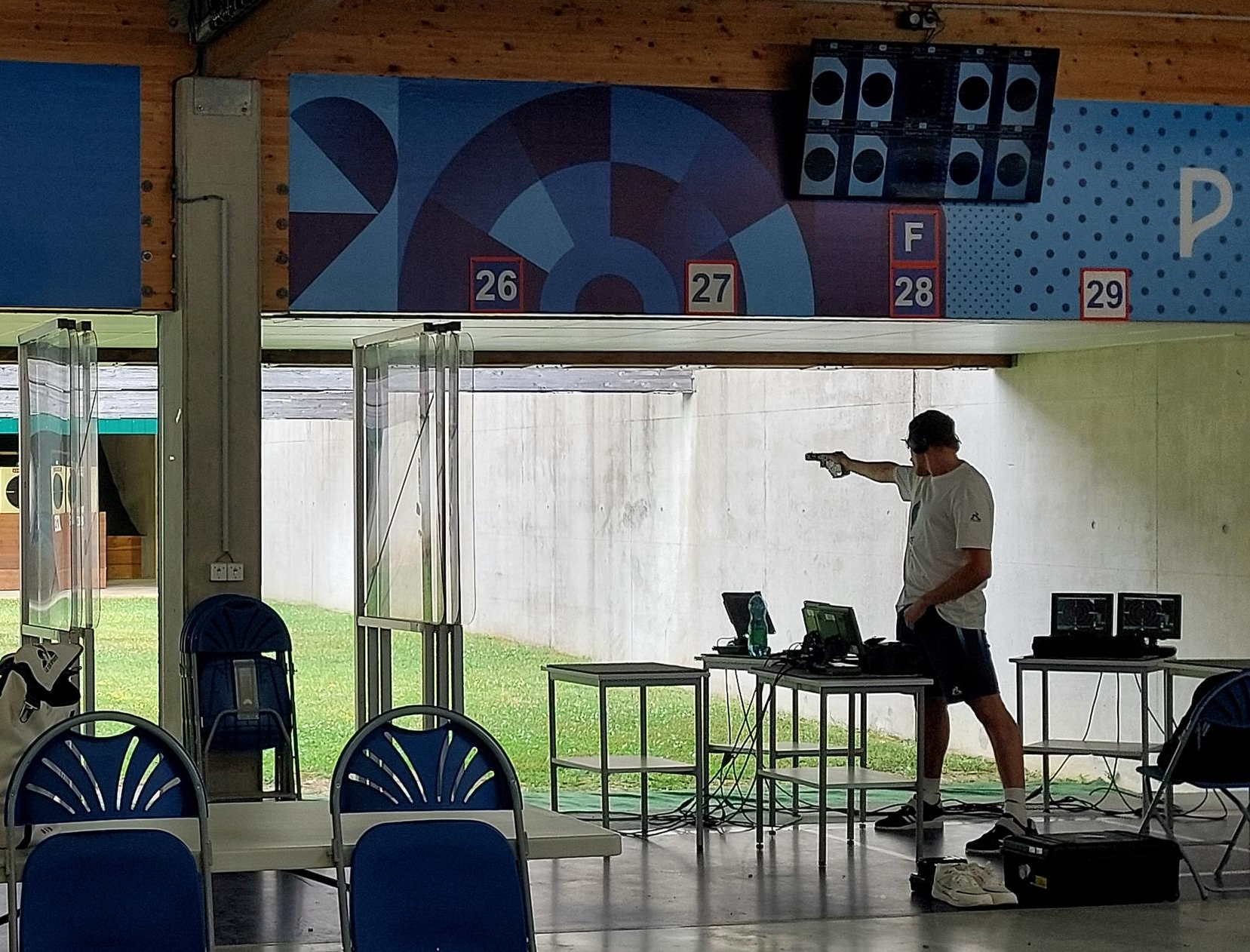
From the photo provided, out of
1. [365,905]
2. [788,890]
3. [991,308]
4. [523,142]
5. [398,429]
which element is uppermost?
[523,142]

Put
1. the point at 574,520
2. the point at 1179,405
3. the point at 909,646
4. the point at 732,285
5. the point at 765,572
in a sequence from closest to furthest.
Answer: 1. the point at 909,646
2. the point at 732,285
3. the point at 1179,405
4. the point at 765,572
5. the point at 574,520

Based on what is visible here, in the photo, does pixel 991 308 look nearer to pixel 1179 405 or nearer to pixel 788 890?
pixel 1179 405

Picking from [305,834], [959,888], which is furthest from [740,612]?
[305,834]

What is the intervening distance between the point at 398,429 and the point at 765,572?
6.27m

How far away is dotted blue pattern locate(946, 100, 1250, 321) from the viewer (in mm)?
7934

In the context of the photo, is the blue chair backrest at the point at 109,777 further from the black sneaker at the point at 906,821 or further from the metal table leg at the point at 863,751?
the black sneaker at the point at 906,821

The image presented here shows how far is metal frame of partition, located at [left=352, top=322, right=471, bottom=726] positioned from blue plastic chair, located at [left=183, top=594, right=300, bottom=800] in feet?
2.01

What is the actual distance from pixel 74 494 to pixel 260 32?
219cm

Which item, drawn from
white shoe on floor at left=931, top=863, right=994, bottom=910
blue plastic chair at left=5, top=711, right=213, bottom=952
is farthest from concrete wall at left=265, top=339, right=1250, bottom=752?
blue plastic chair at left=5, top=711, right=213, bottom=952

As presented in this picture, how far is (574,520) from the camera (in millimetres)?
16531

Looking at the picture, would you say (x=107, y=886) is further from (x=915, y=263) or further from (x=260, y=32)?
(x=915, y=263)

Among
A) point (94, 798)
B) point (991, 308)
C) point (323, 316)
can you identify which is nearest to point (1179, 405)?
point (991, 308)

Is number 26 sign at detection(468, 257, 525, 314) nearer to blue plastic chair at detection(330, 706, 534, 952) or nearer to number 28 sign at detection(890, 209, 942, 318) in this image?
number 28 sign at detection(890, 209, 942, 318)

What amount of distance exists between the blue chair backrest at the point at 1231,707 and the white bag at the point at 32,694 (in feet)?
12.2
